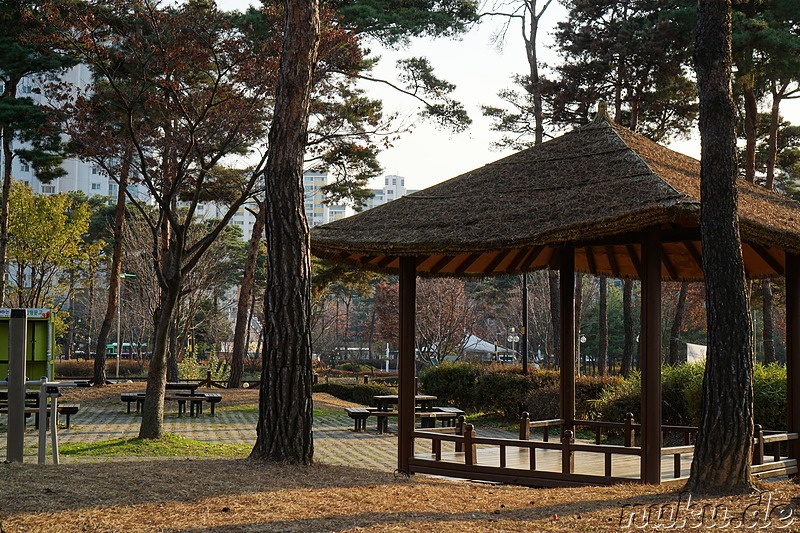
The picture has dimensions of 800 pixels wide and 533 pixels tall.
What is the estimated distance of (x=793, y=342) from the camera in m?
10.5

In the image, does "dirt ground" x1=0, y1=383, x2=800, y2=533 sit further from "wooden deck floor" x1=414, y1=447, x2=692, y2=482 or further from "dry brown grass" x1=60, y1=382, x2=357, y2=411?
"dry brown grass" x1=60, y1=382, x2=357, y2=411

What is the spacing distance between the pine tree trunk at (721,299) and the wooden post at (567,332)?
12.6 ft

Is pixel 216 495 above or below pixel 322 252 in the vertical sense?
below

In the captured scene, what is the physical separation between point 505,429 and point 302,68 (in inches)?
512

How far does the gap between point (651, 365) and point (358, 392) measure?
20.5 meters

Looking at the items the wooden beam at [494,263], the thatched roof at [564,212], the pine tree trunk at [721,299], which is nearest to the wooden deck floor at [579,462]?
the pine tree trunk at [721,299]

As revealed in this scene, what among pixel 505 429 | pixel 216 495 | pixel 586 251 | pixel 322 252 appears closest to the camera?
pixel 216 495

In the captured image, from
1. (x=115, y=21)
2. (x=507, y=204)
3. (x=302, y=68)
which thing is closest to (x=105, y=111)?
(x=115, y=21)

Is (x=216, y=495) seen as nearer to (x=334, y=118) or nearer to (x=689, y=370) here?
(x=689, y=370)

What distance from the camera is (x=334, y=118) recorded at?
23.2 meters

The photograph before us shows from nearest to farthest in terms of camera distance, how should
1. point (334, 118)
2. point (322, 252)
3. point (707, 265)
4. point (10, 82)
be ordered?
1. point (707, 265)
2. point (322, 252)
3. point (334, 118)
4. point (10, 82)

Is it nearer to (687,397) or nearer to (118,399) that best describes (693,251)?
(687,397)

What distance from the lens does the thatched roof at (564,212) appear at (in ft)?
29.1

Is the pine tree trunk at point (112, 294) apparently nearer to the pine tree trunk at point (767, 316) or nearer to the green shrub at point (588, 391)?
the green shrub at point (588, 391)
